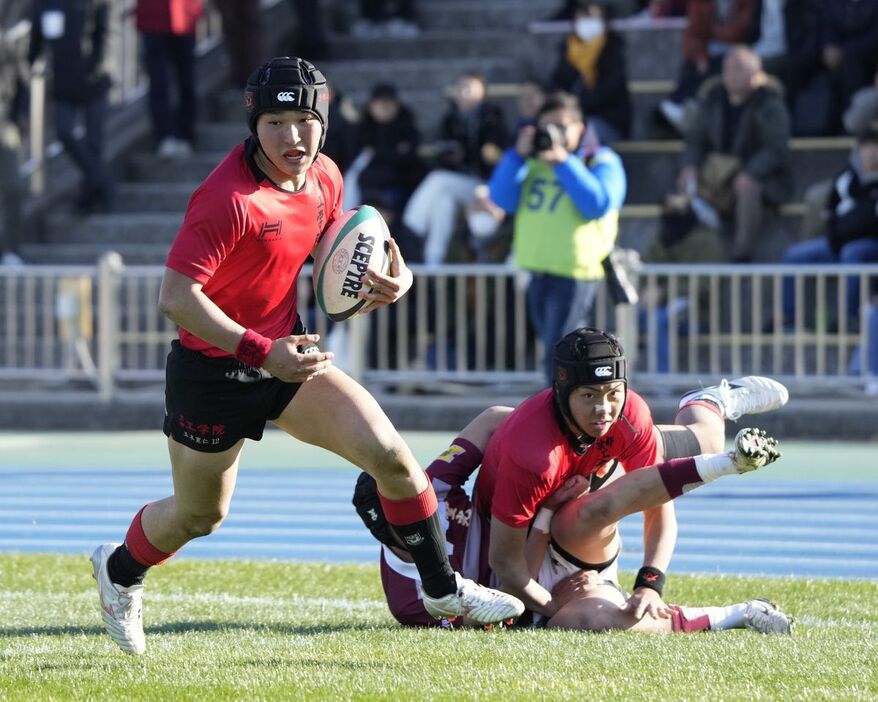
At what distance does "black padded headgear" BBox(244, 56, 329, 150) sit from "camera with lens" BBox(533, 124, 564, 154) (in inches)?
239

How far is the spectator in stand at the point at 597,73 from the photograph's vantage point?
17.3 metres

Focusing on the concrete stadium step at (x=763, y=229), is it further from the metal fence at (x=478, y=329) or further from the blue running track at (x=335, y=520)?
the blue running track at (x=335, y=520)

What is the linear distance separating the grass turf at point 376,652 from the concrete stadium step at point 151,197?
471 inches

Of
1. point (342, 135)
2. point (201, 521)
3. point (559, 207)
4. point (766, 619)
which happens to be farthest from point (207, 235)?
point (342, 135)

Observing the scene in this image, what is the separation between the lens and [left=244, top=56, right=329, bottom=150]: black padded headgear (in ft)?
20.2

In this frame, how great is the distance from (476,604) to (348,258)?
51.3 inches

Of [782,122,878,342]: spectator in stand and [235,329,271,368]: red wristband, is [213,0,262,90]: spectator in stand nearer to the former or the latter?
[782,122,878,342]: spectator in stand

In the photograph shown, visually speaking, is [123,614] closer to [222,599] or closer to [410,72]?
[222,599]

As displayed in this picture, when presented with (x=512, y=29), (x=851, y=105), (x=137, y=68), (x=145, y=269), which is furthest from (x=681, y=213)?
(x=137, y=68)

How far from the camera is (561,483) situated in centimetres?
695

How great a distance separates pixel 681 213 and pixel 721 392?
23.5ft

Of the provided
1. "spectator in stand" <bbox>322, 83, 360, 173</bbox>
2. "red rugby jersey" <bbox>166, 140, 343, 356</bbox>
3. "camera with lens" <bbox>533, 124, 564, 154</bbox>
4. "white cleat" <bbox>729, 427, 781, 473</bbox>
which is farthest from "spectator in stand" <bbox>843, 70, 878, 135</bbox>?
"red rugby jersey" <bbox>166, 140, 343, 356</bbox>

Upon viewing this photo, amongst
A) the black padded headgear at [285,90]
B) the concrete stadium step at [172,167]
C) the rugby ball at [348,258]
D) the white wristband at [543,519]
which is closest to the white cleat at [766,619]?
the white wristband at [543,519]

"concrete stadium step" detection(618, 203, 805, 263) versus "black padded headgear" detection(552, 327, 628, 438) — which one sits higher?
"black padded headgear" detection(552, 327, 628, 438)
